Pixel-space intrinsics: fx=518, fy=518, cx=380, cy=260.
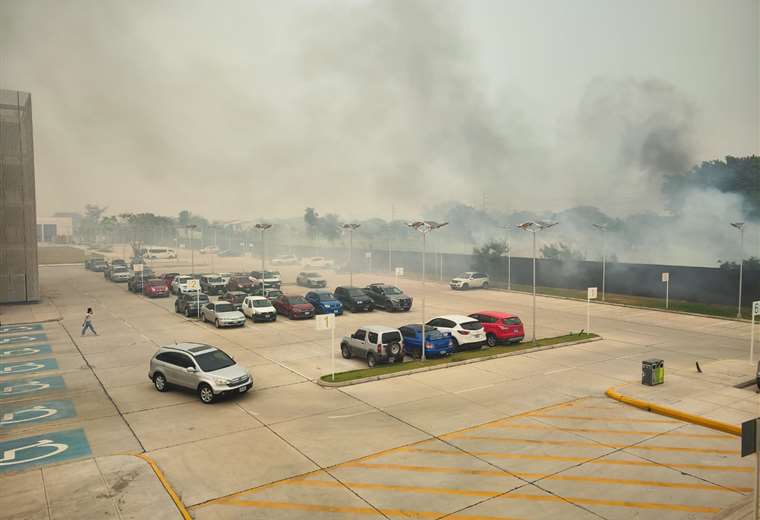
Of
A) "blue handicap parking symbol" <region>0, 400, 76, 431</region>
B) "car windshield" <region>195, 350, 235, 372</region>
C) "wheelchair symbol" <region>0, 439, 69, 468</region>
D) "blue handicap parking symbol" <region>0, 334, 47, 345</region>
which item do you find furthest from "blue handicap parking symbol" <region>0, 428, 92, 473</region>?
"blue handicap parking symbol" <region>0, 334, 47, 345</region>

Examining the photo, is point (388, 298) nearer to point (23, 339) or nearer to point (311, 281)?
point (311, 281)

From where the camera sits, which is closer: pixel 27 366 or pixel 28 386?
pixel 28 386

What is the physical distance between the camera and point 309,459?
1239cm

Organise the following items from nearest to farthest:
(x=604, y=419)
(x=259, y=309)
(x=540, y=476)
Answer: (x=540, y=476)
(x=604, y=419)
(x=259, y=309)

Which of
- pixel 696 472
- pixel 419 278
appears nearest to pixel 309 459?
pixel 696 472

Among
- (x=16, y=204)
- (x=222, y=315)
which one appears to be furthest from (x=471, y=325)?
(x=16, y=204)

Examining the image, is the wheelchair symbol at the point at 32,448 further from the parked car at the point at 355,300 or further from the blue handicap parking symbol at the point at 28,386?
the parked car at the point at 355,300

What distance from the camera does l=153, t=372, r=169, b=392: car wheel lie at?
18125 millimetres

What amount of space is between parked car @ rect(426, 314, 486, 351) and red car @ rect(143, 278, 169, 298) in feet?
96.9

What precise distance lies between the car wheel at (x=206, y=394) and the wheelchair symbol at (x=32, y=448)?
13.8 feet

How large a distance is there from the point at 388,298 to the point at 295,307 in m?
6.84

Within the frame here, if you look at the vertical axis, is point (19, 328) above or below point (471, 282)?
below

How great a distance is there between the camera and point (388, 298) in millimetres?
36438

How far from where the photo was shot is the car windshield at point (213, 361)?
56.7 feet
